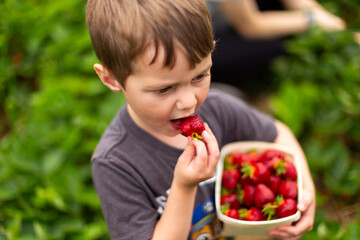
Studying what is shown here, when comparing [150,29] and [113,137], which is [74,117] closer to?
[113,137]

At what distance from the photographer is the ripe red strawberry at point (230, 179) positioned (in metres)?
1.22

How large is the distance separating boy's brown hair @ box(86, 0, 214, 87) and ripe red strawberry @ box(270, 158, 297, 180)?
480 millimetres

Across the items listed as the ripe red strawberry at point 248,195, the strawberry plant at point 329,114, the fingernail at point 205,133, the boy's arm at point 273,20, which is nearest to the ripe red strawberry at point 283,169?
the ripe red strawberry at point 248,195

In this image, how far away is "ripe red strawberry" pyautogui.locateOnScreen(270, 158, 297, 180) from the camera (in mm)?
1220

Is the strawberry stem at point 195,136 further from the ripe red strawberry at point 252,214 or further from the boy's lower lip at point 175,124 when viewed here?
the ripe red strawberry at point 252,214

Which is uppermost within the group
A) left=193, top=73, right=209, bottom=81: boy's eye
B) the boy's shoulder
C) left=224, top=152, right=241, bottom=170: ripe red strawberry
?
left=193, top=73, right=209, bottom=81: boy's eye

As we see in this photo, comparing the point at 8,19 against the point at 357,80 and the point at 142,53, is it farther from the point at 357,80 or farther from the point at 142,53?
the point at 357,80

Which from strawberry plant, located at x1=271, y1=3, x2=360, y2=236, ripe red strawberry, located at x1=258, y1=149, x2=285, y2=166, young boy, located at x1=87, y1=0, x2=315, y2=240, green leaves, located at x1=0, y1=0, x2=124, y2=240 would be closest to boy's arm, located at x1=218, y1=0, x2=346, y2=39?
strawberry plant, located at x1=271, y1=3, x2=360, y2=236

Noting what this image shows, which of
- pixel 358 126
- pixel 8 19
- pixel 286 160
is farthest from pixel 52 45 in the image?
pixel 358 126

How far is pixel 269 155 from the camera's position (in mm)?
1279

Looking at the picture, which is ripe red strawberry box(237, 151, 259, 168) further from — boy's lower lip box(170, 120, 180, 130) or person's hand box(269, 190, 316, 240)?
boy's lower lip box(170, 120, 180, 130)

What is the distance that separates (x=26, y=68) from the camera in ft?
7.77

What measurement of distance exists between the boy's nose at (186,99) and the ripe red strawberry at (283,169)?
410 millimetres

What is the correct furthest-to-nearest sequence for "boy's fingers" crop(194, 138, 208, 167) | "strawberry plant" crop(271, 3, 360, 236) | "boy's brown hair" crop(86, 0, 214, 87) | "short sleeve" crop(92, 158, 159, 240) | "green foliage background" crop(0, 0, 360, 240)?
"strawberry plant" crop(271, 3, 360, 236)
"green foliage background" crop(0, 0, 360, 240)
"short sleeve" crop(92, 158, 159, 240)
"boy's fingers" crop(194, 138, 208, 167)
"boy's brown hair" crop(86, 0, 214, 87)
